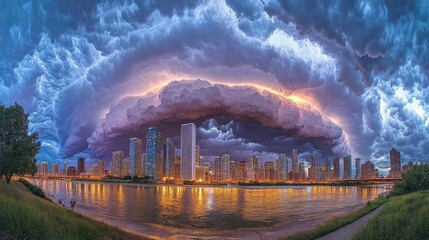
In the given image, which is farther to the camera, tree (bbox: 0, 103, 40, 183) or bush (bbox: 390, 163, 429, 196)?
bush (bbox: 390, 163, 429, 196)

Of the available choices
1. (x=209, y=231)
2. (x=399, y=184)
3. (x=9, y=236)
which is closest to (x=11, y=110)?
(x=209, y=231)

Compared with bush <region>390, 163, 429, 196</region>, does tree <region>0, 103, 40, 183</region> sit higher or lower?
higher

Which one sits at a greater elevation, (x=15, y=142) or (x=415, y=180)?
(x=15, y=142)

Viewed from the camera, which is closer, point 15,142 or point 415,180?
point 15,142

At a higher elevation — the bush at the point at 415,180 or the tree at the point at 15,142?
the tree at the point at 15,142
